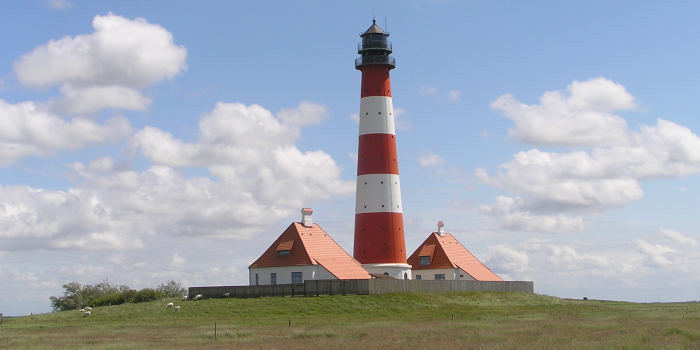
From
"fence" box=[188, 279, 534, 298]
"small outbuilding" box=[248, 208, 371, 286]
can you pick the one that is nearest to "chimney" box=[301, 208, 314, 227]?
"small outbuilding" box=[248, 208, 371, 286]

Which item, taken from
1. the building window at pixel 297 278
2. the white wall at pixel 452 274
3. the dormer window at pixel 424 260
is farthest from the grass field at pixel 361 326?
the dormer window at pixel 424 260

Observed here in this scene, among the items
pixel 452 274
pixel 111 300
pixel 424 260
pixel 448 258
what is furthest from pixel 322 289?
pixel 424 260

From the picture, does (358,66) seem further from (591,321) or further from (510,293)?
(591,321)

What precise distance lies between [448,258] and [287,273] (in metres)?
21.1

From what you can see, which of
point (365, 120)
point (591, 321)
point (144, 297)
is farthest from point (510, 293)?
point (144, 297)

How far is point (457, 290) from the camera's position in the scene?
2810 inches

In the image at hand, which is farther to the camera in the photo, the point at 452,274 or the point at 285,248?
the point at 452,274

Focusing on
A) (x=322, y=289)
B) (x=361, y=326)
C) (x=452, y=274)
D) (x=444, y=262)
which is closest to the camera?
(x=361, y=326)

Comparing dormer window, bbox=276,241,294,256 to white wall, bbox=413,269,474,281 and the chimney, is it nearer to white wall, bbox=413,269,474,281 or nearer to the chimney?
the chimney

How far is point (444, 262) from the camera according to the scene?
274 ft

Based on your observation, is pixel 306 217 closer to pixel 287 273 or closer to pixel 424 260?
pixel 287 273

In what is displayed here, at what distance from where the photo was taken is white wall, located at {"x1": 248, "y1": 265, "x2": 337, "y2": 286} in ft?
221

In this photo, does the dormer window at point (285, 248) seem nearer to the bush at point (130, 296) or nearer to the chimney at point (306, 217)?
the chimney at point (306, 217)

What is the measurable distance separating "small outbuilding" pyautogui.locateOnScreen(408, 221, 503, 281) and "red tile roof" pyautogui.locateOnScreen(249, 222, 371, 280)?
15.2 meters
